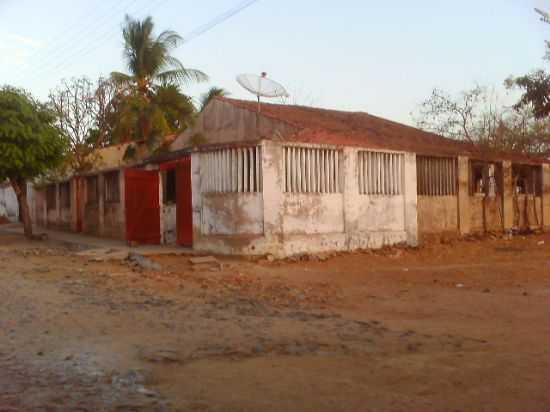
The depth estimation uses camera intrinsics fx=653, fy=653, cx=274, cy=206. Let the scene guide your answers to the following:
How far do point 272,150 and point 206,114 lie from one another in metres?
9.90

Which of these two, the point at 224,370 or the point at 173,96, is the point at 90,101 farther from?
the point at 224,370

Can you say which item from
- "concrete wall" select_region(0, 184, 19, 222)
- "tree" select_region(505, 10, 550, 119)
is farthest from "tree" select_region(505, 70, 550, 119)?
"concrete wall" select_region(0, 184, 19, 222)

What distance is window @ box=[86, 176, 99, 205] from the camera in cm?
2316

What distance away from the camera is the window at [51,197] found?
2736 centimetres

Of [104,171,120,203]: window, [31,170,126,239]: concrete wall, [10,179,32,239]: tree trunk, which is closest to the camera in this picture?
[31,170,126,239]: concrete wall

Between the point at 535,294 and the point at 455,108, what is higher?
the point at 455,108

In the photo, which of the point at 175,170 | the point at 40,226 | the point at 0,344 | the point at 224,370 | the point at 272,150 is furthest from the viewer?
the point at 40,226

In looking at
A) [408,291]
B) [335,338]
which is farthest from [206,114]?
[335,338]

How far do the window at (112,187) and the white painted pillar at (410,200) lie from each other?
9322mm

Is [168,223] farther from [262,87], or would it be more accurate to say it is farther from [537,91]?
[537,91]

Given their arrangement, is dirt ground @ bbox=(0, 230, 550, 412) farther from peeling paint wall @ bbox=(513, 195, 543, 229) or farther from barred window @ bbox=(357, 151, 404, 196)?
peeling paint wall @ bbox=(513, 195, 543, 229)

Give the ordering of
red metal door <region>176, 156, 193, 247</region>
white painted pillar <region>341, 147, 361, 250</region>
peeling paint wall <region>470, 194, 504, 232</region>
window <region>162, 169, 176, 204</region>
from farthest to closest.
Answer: peeling paint wall <region>470, 194, 504, 232</region> < window <region>162, 169, 176, 204</region> < red metal door <region>176, 156, 193, 247</region> < white painted pillar <region>341, 147, 361, 250</region>

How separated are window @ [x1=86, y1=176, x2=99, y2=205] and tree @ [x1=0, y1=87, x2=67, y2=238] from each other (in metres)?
1.88

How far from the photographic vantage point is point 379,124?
79.2 ft
